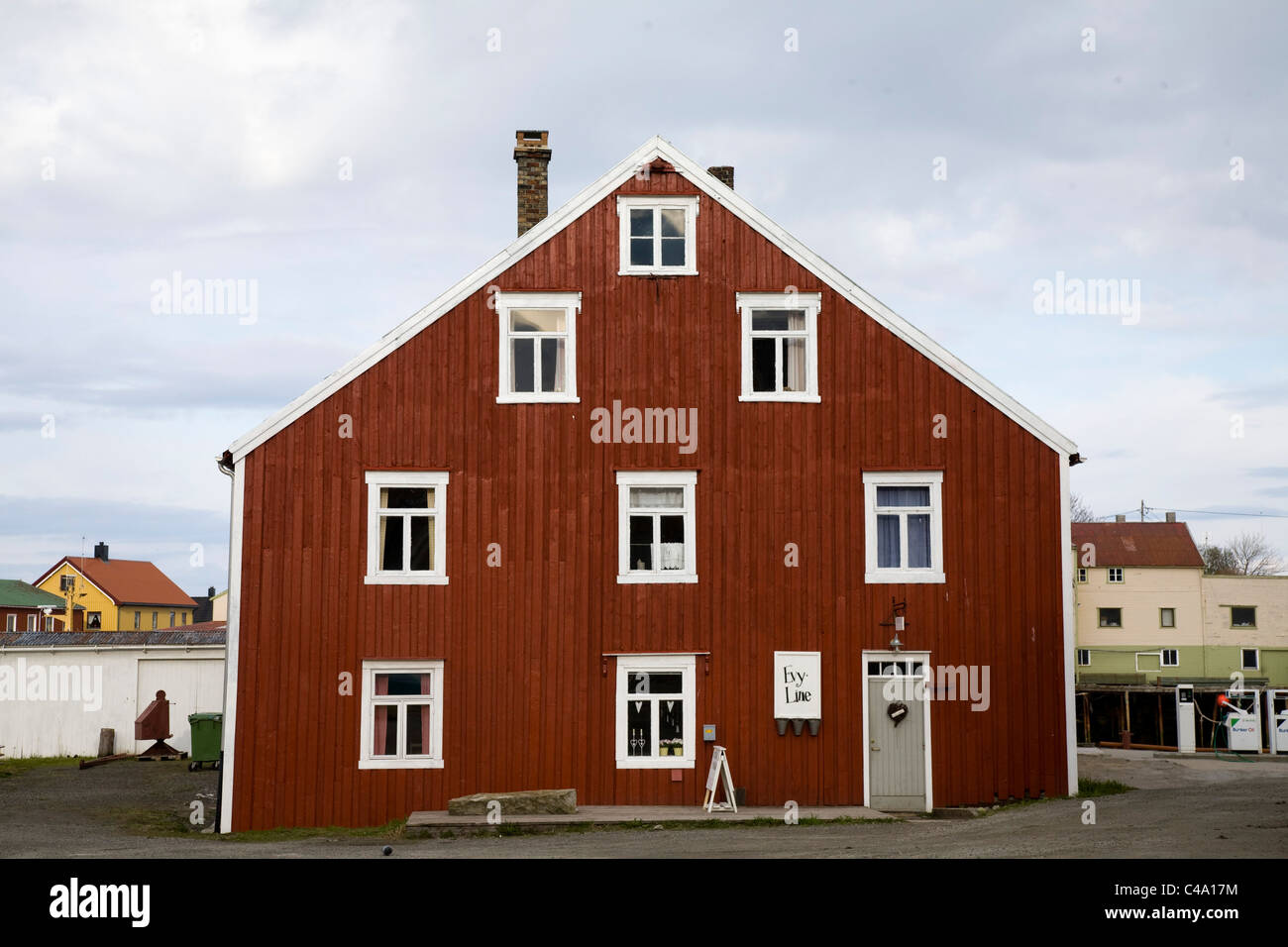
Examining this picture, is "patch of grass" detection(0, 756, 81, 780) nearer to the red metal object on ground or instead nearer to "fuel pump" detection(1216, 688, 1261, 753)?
the red metal object on ground

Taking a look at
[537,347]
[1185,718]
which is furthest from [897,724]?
[1185,718]

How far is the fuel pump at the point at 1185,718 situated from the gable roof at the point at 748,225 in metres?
16.3

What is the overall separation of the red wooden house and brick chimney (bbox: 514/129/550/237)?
1.96m

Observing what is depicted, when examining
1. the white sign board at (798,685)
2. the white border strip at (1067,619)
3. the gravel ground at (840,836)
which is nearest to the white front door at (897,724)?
the white sign board at (798,685)

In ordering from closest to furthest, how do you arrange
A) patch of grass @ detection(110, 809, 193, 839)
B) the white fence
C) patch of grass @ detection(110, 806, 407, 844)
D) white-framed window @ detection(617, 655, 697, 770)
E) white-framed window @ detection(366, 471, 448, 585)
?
patch of grass @ detection(110, 806, 407, 844), patch of grass @ detection(110, 809, 193, 839), white-framed window @ detection(617, 655, 697, 770), white-framed window @ detection(366, 471, 448, 585), the white fence

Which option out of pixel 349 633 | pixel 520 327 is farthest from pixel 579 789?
pixel 520 327

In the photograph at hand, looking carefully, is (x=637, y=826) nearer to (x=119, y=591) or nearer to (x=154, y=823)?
(x=154, y=823)

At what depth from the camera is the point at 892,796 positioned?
2041 cm

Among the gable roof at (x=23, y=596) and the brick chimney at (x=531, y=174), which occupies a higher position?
the brick chimney at (x=531, y=174)

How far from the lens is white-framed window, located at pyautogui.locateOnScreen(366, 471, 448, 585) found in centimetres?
2052

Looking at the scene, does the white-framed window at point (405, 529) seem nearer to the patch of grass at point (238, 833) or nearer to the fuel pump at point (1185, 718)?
the patch of grass at point (238, 833)

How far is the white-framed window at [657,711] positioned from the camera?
20.4 meters

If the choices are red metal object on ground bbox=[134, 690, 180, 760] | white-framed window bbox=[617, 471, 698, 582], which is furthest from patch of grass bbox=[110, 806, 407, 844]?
red metal object on ground bbox=[134, 690, 180, 760]

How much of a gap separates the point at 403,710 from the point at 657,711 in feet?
13.0
